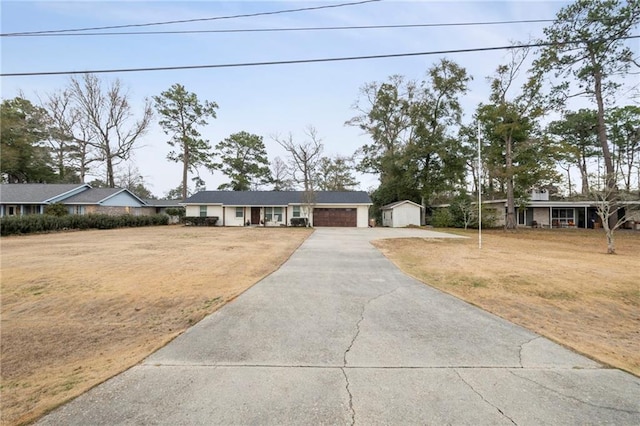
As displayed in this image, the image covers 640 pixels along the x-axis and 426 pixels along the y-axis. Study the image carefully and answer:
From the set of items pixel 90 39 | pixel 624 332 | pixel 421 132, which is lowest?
pixel 624 332

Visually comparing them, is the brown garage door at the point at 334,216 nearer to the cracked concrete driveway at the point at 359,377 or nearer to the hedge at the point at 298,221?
the hedge at the point at 298,221

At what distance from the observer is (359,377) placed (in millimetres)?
2957

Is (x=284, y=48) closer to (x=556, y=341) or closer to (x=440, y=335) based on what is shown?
(x=440, y=335)

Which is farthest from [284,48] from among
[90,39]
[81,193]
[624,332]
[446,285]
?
[81,193]

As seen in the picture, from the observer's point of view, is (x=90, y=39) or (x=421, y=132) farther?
(x=421, y=132)

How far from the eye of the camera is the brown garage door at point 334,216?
29375 mm

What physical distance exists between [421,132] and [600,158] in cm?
2203

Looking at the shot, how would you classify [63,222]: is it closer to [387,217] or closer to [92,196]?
[92,196]

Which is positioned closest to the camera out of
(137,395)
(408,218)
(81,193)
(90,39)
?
(137,395)

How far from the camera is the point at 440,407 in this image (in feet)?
8.11

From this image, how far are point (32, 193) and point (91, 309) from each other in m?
30.5

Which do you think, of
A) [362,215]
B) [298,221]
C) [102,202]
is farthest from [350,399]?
[102,202]

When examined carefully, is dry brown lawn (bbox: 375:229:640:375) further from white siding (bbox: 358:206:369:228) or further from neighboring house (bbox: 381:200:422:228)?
neighboring house (bbox: 381:200:422:228)

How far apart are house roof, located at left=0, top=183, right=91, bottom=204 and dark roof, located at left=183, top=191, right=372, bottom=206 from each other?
34.4ft
